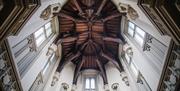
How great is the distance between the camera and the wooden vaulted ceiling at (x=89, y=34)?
707 inches

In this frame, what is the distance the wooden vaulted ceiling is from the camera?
1797 cm

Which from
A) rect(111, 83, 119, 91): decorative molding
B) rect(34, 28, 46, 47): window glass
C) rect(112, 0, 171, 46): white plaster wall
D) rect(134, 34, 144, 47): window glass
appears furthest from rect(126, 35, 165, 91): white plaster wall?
rect(34, 28, 46, 47): window glass

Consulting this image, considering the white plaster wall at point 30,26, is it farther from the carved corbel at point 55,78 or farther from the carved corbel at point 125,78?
the carved corbel at point 125,78

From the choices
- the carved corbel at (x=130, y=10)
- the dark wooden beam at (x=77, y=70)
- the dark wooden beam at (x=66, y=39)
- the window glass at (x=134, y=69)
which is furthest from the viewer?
the dark wooden beam at (x=77, y=70)

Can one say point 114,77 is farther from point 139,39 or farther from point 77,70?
point 139,39

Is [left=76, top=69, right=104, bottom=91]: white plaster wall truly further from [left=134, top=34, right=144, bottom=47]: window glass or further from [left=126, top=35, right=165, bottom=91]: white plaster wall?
[left=134, top=34, right=144, bottom=47]: window glass

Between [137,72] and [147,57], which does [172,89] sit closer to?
[147,57]

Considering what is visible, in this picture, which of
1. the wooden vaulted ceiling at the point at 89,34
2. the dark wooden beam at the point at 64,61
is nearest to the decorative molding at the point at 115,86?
the wooden vaulted ceiling at the point at 89,34

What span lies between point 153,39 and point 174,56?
2655mm

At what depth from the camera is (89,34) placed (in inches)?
789

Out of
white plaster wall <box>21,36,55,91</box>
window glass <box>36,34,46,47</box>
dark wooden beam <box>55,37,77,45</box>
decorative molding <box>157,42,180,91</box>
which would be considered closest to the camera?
decorative molding <box>157,42,180,91</box>

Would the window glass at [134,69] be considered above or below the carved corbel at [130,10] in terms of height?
below

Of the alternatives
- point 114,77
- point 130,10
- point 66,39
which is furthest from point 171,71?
point 66,39

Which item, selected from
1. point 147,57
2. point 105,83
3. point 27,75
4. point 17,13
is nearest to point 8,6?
point 17,13
